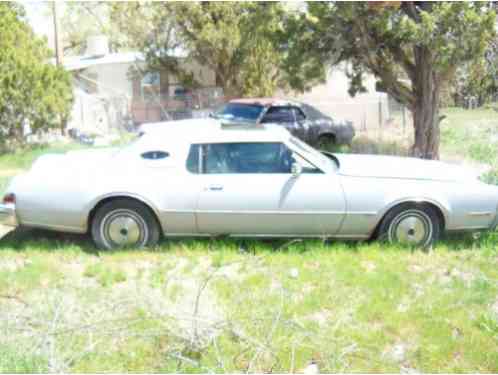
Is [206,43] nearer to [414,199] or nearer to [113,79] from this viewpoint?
[113,79]

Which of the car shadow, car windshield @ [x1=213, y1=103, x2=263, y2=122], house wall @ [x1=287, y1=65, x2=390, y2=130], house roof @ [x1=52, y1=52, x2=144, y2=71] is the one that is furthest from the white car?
house roof @ [x1=52, y1=52, x2=144, y2=71]

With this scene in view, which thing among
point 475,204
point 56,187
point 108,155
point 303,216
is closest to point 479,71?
point 475,204

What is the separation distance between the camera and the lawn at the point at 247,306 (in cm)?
352

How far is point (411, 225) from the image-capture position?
5496 millimetres

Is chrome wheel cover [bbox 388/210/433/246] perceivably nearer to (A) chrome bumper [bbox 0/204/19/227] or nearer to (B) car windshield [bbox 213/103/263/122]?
(A) chrome bumper [bbox 0/204/19/227]

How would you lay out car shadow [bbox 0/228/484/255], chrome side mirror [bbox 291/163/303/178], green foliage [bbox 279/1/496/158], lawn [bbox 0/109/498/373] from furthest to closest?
green foliage [bbox 279/1/496/158], car shadow [bbox 0/228/484/255], chrome side mirror [bbox 291/163/303/178], lawn [bbox 0/109/498/373]

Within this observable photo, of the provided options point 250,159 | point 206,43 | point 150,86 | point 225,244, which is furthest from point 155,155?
point 150,86

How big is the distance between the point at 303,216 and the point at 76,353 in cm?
275

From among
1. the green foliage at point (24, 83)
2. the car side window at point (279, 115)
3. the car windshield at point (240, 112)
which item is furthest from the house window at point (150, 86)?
the car side window at point (279, 115)

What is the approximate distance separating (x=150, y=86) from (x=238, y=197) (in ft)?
56.5

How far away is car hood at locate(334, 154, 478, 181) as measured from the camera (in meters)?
5.55

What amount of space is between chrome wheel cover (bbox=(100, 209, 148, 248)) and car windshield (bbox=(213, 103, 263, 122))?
7.51 metres

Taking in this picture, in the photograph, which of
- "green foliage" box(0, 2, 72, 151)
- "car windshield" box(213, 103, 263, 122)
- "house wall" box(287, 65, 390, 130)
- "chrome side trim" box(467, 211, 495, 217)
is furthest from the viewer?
"house wall" box(287, 65, 390, 130)

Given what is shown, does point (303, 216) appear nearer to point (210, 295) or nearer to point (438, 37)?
point (210, 295)
